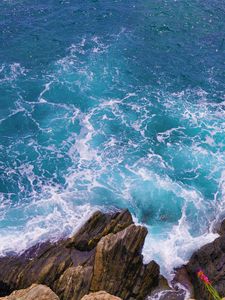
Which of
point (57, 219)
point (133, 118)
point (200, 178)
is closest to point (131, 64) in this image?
point (133, 118)

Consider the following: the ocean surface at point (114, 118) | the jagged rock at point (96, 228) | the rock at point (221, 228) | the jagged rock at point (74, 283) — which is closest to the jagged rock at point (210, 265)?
the ocean surface at point (114, 118)

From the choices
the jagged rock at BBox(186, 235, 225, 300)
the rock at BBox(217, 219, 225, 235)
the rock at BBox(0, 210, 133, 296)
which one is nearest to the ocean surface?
the rock at BBox(217, 219, 225, 235)

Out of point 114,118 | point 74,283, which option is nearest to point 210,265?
point 74,283

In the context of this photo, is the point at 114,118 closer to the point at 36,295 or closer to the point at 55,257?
the point at 55,257

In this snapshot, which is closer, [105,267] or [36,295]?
[36,295]

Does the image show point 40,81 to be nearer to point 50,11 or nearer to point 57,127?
point 57,127

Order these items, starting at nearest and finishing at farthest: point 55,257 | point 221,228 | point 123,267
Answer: point 123,267 < point 55,257 < point 221,228

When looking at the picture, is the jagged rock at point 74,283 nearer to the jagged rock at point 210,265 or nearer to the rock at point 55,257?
the rock at point 55,257

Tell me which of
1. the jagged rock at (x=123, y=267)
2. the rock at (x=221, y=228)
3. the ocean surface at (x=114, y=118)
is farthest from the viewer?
the ocean surface at (x=114, y=118)
